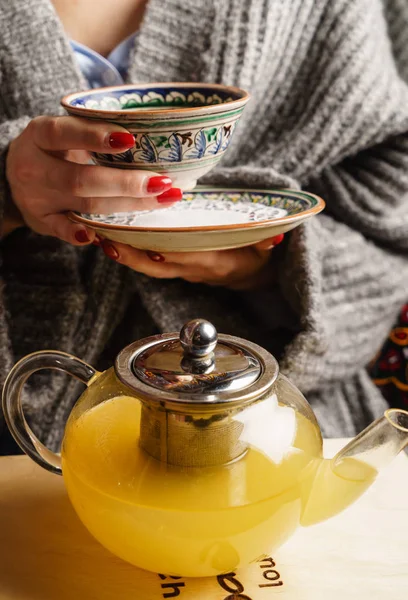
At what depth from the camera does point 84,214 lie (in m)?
0.64

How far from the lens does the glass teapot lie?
0.44 meters

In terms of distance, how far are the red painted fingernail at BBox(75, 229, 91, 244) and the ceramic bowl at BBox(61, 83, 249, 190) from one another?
79 millimetres

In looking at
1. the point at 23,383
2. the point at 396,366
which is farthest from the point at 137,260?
the point at 396,366

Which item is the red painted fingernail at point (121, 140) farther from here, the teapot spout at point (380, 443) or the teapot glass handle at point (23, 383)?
the teapot spout at point (380, 443)

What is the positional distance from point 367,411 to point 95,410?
1.69 feet

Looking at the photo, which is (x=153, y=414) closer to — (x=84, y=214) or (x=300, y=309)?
(x=84, y=214)

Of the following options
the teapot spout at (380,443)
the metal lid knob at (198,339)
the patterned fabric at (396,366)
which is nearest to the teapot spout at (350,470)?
the teapot spout at (380,443)

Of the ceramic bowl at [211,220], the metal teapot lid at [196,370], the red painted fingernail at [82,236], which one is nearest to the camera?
the metal teapot lid at [196,370]

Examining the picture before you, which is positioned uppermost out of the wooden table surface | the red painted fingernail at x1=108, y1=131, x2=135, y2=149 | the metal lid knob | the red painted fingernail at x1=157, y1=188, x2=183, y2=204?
the red painted fingernail at x1=108, y1=131, x2=135, y2=149

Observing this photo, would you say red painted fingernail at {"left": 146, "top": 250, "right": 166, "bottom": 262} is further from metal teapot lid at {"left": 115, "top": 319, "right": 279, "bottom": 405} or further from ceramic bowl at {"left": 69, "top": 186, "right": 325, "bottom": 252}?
metal teapot lid at {"left": 115, "top": 319, "right": 279, "bottom": 405}

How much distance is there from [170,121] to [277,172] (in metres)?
0.28

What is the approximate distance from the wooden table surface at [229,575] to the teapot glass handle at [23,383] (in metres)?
0.05

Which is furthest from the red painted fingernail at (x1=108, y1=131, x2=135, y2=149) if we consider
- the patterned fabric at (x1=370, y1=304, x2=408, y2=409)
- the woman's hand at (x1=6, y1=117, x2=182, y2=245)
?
the patterned fabric at (x1=370, y1=304, x2=408, y2=409)

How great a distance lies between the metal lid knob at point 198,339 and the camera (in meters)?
0.45
